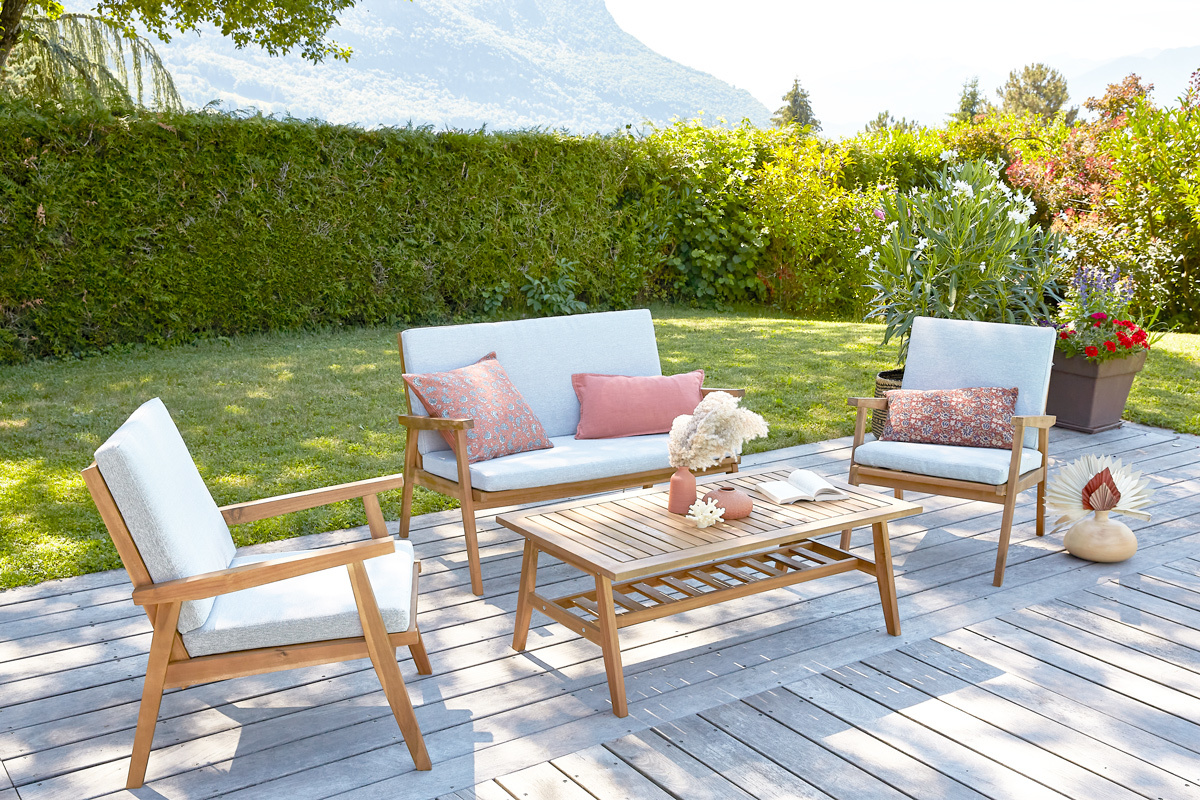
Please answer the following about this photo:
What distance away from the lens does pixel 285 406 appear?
19.5 ft

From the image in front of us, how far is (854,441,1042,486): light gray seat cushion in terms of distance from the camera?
3.43 m

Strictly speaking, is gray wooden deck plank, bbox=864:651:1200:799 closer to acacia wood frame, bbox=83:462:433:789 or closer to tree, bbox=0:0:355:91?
acacia wood frame, bbox=83:462:433:789

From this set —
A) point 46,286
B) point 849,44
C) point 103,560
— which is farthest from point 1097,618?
point 849,44

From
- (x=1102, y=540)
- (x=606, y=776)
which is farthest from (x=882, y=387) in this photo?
(x=606, y=776)

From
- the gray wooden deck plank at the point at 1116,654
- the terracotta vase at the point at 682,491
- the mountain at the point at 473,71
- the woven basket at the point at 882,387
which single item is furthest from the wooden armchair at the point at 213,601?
the mountain at the point at 473,71

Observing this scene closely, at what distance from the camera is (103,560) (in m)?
3.50

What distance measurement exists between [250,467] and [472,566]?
6.68 ft

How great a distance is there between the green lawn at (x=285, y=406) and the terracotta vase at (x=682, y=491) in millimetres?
1704

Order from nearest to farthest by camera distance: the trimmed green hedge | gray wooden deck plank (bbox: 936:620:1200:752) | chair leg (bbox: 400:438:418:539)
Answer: gray wooden deck plank (bbox: 936:620:1200:752), chair leg (bbox: 400:438:418:539), the trimmed green hedge

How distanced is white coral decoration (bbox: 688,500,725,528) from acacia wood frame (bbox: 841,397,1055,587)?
1065 millimetres

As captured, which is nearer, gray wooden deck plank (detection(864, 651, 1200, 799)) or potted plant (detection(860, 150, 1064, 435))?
gray wooden deck plank (detection(864, 651, 1200, 799))

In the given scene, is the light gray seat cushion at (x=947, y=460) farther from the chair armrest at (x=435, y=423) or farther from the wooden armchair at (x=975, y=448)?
the chair armrest at (x=435, y=423)

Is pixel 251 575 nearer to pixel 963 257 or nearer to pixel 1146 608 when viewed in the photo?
pixel 1146 608

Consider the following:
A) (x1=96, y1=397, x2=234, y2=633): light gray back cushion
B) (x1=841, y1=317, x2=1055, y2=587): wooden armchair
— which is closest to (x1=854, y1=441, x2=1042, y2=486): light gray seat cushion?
(x1=841, y1=317, x2=1055, y2=587): wooden armchair
